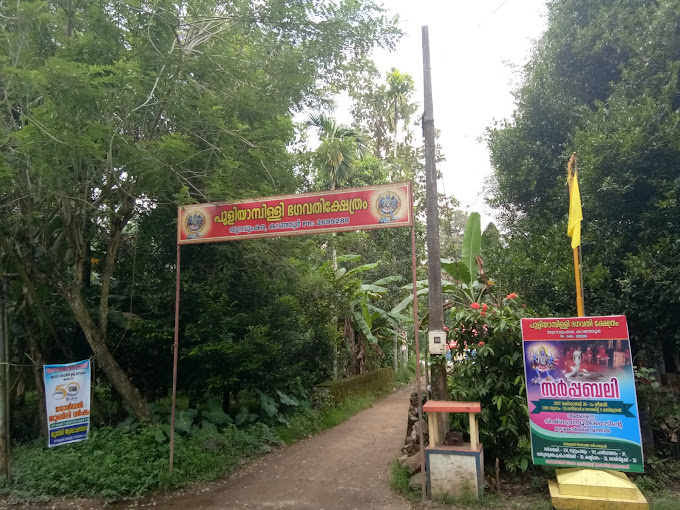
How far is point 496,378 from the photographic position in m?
6.05

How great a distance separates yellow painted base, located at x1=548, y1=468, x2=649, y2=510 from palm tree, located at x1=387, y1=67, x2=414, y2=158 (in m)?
18.0

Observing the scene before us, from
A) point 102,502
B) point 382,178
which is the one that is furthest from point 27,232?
point 382,178

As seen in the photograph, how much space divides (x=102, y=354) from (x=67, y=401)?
0.89m

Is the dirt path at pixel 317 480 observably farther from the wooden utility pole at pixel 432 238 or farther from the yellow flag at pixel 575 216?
the yellow flag at pixel 575 216

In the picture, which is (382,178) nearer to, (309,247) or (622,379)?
(309,247)

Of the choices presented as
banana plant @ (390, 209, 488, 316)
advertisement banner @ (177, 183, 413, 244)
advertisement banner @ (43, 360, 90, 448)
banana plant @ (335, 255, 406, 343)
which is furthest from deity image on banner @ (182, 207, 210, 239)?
banana plant @ (335, 255, 406, 343)

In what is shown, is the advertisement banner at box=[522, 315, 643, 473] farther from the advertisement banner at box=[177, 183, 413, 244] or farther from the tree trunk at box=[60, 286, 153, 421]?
the tree trunk at box=[60, 286, 153, 421]

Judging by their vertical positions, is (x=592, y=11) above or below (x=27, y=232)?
above

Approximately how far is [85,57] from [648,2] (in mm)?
8339

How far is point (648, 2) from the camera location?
736 centimetres

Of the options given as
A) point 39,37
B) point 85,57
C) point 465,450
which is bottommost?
point 465,450

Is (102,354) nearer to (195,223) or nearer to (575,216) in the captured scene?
(195,223)

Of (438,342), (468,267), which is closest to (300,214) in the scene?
(438,342)

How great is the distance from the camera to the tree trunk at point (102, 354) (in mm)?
7113
